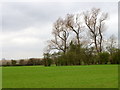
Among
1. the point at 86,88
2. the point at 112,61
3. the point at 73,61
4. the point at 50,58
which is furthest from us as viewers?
the point at 50,58

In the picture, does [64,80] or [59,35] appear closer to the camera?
[64,80]

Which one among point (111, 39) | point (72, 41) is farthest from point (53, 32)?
point (111, 39)

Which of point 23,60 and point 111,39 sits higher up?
A: point 111,39

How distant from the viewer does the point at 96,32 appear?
3659cm

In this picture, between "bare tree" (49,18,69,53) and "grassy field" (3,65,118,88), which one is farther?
"bare tree" (49,18,69,53)

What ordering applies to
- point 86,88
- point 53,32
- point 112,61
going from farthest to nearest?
1. point 53,32
2. point 112,61
3. point 86,88

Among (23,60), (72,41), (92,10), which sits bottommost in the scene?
(23,60)

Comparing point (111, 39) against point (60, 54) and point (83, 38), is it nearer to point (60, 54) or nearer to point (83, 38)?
point (83, 38)

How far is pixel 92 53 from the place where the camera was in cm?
3472

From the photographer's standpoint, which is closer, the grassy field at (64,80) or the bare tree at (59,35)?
the grassy field at (64,80)

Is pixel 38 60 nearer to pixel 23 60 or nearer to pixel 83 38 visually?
pixel 23 60

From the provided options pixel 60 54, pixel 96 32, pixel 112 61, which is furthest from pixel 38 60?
pixel 112 61

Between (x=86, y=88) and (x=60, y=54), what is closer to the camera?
(x=86, y=88)

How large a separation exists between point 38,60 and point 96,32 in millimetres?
11739
